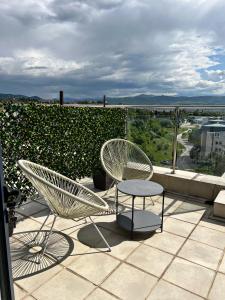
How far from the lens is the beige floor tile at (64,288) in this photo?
1841 millimetres

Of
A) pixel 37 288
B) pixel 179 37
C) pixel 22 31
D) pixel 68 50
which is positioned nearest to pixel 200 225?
pixel 37 288

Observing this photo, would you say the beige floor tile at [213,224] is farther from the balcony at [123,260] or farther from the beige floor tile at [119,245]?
the beige floor tile at [119,245]

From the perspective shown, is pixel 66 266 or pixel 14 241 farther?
pixel 14 241

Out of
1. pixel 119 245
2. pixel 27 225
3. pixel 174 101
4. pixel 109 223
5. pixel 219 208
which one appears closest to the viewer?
pixel 119 245

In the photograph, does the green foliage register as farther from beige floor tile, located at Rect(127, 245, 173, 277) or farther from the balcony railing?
beige floor tile, located at Rect(127, 245, 173, 277)

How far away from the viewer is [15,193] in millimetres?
1010

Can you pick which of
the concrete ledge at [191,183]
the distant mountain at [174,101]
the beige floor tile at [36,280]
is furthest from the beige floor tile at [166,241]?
the distant mountain at [174,101]

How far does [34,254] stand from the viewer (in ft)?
7.79

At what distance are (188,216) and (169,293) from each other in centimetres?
155

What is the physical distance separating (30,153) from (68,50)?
14.9 ft

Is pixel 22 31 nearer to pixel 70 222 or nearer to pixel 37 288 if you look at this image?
pixel 70 222

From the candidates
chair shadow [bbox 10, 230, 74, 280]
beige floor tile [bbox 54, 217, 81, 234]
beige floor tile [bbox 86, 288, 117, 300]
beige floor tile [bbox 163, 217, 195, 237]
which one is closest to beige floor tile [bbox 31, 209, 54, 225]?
beige floor tile [bbox 54, 217, 81, 234]

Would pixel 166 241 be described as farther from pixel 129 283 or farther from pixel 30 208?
pixel 30 208

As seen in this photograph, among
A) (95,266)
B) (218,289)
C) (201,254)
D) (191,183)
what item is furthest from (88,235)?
(191,183)
